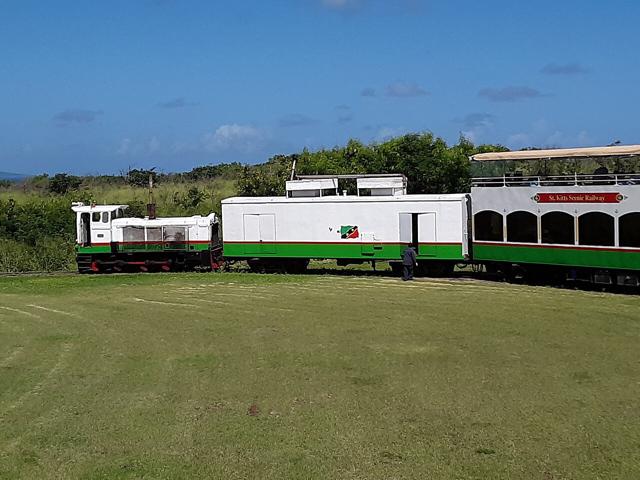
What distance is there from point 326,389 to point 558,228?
14337 mm

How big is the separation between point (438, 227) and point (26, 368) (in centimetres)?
1664

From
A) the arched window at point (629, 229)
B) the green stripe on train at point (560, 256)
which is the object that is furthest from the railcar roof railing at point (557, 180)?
the green stripe on train at point (560, 256)

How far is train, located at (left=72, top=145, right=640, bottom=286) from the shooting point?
23.6 metres

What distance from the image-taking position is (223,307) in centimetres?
2170

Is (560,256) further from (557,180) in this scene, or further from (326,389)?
(326,389)

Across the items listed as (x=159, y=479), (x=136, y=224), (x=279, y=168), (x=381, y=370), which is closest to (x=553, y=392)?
(x=381, y=370)

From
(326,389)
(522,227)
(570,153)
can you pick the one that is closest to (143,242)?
(522,227)

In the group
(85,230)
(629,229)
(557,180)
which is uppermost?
(557,180)

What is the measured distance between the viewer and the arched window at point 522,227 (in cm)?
2541

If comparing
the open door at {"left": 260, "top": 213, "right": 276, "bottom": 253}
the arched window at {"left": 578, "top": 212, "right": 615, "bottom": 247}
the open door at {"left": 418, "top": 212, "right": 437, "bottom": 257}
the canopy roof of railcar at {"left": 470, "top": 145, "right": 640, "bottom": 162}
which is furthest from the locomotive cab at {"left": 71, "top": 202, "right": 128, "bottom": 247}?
the arched window at {"left": 578, "top": 212, "right": 615, "bottom": 247}

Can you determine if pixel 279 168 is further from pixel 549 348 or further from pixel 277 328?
pixel 549 348

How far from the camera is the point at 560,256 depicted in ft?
80.7

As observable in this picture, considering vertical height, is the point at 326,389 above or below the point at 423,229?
below

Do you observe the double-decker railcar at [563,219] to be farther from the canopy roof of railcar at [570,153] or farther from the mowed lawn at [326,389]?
the mowed lawn at [326,389]
